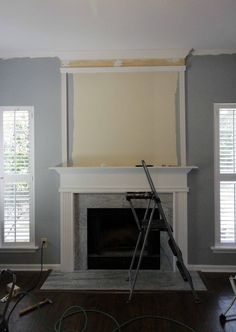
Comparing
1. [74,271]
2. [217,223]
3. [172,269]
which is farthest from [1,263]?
[217,223]

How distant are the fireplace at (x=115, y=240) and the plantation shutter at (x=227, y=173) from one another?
0.80 meters

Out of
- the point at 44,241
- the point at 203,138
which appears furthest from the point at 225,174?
the point at 44,241

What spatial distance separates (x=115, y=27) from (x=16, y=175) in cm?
201

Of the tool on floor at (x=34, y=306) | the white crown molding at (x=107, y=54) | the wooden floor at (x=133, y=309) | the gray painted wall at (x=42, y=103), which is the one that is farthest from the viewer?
the gray painted wall at (x=42, y=103)

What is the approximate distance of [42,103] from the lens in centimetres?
364

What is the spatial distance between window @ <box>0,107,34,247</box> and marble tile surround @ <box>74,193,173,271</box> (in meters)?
0.55

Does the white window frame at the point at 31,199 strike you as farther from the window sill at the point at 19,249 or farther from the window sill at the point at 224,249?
the window sill at the point at 224,249

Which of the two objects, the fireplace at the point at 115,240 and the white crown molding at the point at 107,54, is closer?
the white crown molding at the point at 107,54

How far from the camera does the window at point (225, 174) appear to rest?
11.7 ft

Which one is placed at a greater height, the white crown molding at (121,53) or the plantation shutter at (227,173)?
the white crown molding at (121,53)

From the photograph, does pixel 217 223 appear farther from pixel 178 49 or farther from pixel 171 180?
pixel 178 49

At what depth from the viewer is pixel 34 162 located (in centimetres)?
366

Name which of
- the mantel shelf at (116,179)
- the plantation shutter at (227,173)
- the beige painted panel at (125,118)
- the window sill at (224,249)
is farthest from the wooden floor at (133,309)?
the beige painted panel at (125,118)

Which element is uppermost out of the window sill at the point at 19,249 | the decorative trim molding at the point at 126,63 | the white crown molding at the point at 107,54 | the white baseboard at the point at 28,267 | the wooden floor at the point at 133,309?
the white crown molding at the point at 107,54
